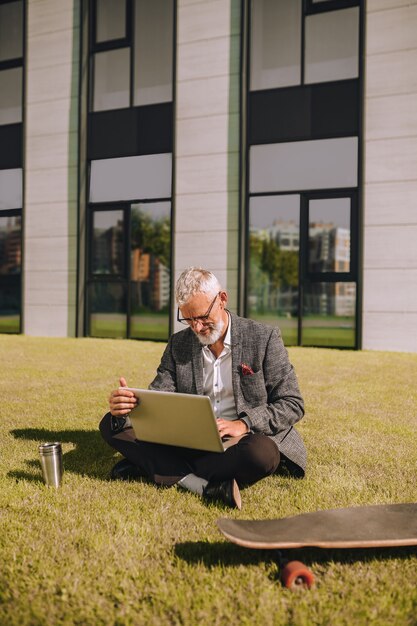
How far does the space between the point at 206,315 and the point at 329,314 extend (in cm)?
1027

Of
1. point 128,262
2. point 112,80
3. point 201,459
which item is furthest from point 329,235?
point 201,459

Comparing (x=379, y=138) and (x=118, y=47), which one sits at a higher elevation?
(x=118, y=47)

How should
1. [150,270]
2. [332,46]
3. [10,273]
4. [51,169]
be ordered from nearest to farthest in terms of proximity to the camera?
1. [332,46]
2. [150,270]
3. [51,169]
4. [10,273]

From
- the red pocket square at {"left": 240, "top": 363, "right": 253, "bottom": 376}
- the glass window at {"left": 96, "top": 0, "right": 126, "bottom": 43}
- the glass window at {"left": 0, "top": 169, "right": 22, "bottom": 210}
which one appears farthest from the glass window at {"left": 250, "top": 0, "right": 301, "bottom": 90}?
the red pocket square at {"left": 240, "top": 363, "right": 253, "bottom": 376}

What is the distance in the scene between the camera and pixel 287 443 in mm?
4230

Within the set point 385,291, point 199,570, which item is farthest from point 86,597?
point 385,291

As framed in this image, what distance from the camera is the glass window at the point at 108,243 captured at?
16.1m

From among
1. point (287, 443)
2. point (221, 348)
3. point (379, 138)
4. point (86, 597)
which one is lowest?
point (86, 597)

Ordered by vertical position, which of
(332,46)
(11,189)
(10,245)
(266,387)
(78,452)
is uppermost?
(332,46)

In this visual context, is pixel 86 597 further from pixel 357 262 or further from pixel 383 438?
pixel 357 262

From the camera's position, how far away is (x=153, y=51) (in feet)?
52.6

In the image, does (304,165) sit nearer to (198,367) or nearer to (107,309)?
(107,309)

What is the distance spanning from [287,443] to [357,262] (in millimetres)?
9909

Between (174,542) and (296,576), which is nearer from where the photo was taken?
(296,576)
